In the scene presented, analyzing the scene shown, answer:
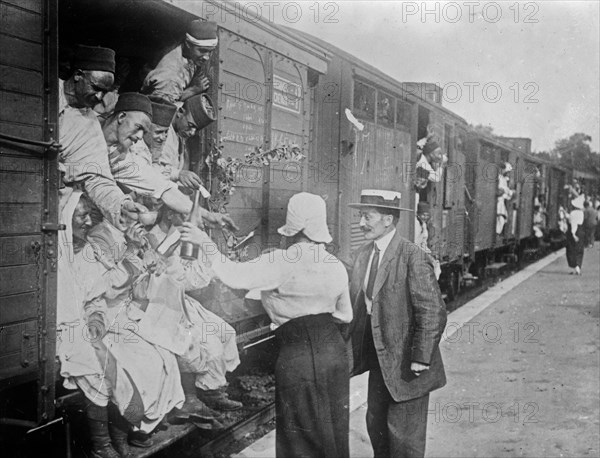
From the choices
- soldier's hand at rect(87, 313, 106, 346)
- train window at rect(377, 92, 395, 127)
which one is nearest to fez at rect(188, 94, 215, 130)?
soldier's hand at rect(87, 313, 106, 346)

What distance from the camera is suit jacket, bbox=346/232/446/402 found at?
13.5 ft

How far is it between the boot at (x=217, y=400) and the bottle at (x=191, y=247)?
0.89 metres

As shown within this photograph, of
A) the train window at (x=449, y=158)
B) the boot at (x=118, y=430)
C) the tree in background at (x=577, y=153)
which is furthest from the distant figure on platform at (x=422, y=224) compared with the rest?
the tree in background at (x=577, y=153)

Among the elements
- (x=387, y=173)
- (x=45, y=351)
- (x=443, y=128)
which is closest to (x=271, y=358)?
(x=387, y=173)

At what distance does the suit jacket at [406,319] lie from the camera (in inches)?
162

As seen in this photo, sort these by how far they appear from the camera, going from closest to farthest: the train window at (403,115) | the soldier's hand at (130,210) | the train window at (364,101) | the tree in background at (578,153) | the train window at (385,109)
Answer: the soldier's hand at (130,210)
the train window at (364,101)
the train window at (385,109)
the train window at (403,115)
the tree in background at (578,153)

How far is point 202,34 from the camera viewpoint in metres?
4.07

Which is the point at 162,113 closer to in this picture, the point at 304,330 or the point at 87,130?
the point at 87,130

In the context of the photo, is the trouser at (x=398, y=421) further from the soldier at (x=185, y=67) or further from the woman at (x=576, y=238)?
the woman at (x=576, y=238)

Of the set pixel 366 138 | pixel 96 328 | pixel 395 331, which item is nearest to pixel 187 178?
pixel 96 328

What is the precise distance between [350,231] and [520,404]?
2.24 metres

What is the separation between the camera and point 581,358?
744 cm

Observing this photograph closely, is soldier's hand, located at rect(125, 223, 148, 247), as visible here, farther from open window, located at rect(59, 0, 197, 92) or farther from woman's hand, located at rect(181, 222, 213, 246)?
open window, located at rect(59, 0, 197, 92)

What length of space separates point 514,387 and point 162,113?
442 centimetres
